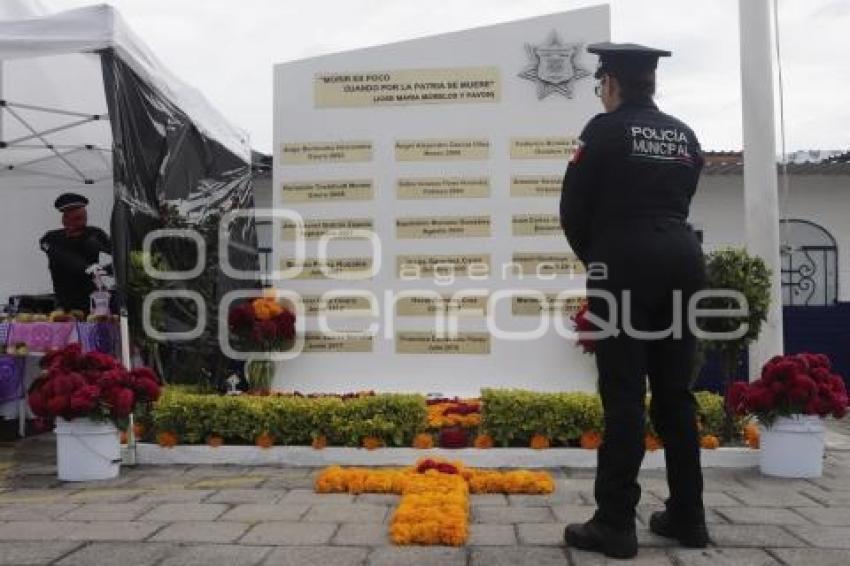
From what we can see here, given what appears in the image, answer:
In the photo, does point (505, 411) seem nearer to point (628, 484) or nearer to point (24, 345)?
point (628, 484)

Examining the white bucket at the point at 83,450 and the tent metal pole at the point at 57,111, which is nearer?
the white bucket at the point at 83,450

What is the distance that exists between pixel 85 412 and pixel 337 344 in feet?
8.93

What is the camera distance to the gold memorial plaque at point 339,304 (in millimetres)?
7891

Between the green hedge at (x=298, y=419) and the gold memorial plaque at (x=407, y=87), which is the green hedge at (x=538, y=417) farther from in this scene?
the gold memorial plaque at (x=407, y=87)

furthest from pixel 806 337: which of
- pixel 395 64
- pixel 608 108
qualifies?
pixel 608 108

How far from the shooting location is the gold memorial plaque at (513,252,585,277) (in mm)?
7715

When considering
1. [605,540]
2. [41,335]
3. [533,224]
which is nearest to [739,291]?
[533,224]

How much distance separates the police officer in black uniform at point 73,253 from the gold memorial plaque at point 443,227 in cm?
284

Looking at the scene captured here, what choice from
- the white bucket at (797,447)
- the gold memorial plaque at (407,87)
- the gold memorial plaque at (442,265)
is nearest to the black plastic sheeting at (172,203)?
the gold memorial plaque at (407,87)

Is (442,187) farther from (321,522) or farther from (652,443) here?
(321,522)

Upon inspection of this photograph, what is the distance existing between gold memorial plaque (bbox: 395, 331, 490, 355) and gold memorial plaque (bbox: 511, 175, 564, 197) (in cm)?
128

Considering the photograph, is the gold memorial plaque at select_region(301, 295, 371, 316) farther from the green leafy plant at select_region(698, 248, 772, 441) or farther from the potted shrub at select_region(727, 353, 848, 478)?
the potted shrub at select_region(727, 353, 848, 478)

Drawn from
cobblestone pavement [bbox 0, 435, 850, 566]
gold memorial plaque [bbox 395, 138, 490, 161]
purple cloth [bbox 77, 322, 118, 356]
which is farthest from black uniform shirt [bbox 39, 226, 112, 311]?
gold memorial plaque [bbox 395, 138, 490, 161]

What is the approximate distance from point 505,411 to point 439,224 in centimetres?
225
